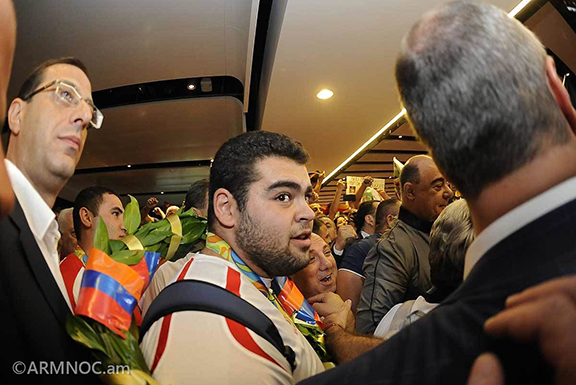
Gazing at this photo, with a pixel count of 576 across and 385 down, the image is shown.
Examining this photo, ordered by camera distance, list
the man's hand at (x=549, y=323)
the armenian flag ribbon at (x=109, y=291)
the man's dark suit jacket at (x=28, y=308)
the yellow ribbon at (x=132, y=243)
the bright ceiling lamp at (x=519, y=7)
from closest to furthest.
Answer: the man's hand at (x=549, y=323) < the man's dark suit jacket at (x=28, y=308) < the armenian flag ribbon at (x=109, y=291) < the yellow ribbon at (x=132, y=243) < the bright ceiling lamp at (x=519, y=7)

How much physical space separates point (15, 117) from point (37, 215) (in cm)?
49

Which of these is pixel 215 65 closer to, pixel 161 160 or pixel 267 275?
pixel 267 275

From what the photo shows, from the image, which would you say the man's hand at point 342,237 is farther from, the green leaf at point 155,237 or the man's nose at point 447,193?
the green leaf at point 155,237

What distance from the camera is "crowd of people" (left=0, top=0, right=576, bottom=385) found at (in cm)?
56

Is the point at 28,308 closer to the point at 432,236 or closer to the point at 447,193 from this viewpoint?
the point at 432,236

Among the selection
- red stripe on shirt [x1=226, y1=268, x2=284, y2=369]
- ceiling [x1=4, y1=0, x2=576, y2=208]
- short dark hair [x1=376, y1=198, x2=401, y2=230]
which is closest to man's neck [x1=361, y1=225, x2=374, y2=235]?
short dark hair [x1=376, y1=198, x2=401, y2=230]

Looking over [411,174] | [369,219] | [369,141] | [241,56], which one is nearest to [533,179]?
[411,174]

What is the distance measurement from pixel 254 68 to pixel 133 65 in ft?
5.71

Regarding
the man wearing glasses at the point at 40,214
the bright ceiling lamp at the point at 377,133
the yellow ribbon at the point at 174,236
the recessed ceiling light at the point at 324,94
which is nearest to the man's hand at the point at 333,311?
the yellow ribbon at the point at 174,236

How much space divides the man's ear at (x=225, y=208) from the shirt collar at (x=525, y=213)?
1.01 m

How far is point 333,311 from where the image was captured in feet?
6.61

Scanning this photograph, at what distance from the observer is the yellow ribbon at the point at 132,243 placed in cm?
126

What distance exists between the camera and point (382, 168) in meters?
11.1

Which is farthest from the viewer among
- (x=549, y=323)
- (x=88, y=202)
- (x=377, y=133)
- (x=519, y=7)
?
(x=377, y=133)
